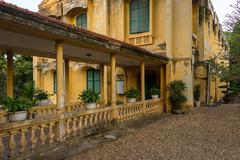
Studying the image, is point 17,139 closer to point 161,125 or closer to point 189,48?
point 161,125

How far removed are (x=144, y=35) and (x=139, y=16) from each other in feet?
4.56

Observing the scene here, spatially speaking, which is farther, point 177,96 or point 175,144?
point 177,96

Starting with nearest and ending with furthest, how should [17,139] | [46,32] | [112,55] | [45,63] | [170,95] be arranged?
[46,32] < [17,139] < [112,55] < [170,95] < [45,63]

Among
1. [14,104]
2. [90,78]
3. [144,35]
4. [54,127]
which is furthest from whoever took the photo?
[90,78]

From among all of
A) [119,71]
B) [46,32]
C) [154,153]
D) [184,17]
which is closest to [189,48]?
[184,17]

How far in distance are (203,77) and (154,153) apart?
11478mm

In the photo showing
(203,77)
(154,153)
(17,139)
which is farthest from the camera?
(203,77)

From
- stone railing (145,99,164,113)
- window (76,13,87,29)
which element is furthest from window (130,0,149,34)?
stone railing (145,99,164,113)

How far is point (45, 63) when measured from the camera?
19359mm

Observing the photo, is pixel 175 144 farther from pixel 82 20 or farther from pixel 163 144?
pixel 82 20

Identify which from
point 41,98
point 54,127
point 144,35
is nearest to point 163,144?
point 54,127

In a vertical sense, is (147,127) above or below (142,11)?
below

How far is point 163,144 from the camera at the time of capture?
704 cm

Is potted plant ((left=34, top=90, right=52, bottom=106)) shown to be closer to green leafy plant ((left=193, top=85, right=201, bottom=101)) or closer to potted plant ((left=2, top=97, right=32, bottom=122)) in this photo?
potted plant ((left=2, top=97, right=32, bottom=122))
